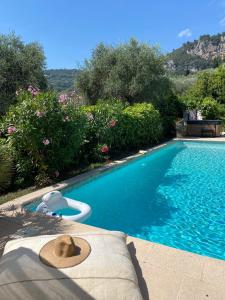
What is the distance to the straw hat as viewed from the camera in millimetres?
2441

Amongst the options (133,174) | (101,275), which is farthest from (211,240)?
(133,174)

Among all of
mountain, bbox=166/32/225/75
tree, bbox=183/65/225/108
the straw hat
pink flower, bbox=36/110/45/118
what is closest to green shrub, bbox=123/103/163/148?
pink flower, bbox=36/110/45/118

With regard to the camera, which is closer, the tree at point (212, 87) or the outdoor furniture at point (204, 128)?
the outdoor furniture at point (204, 128)

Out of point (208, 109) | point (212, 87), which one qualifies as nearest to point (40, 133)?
point (208, 109)

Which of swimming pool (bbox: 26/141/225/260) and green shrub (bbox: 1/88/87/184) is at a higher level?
green shrub (bbox: 1/88/87/184)

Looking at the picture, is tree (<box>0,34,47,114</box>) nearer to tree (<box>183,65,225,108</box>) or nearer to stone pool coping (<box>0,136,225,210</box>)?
stone pool coping (<box>0,136,225,210</box>)

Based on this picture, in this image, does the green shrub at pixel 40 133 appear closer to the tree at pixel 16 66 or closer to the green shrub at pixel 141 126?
the green shrub at pixel 141 126

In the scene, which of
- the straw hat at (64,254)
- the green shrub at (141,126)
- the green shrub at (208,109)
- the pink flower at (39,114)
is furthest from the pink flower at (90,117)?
the green shrub at (208,109)

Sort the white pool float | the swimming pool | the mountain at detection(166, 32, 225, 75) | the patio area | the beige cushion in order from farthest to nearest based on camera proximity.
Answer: the mountain at detection(166, 32, 225, 75) < the white pool float < the swimming pool < the patio area < the beige cushion

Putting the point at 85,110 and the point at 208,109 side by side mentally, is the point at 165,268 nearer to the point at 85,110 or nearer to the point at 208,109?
the point at 85,110

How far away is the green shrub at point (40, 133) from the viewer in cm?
673

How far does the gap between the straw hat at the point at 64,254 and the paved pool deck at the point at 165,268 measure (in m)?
0.76

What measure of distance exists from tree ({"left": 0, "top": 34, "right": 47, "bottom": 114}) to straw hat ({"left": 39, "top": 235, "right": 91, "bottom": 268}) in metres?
12.7

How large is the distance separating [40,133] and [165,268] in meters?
4.72
